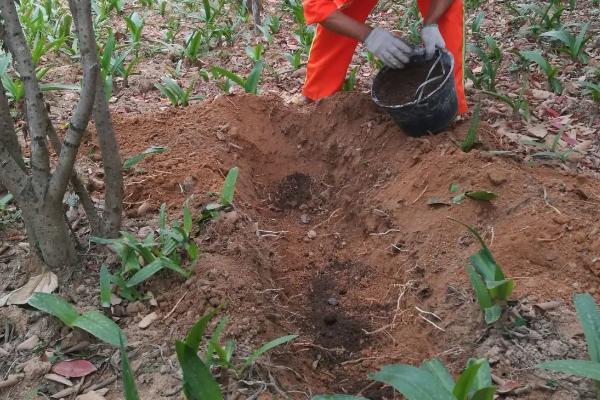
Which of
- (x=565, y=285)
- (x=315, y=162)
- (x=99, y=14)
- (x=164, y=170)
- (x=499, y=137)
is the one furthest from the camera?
(x=99, y=14)

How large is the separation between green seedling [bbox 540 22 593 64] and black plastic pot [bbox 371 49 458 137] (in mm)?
1130

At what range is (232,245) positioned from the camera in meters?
2.28

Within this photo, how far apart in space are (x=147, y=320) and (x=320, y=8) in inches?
74.0

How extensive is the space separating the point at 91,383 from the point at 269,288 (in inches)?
28.3

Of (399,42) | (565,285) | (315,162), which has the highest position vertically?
(399,42)

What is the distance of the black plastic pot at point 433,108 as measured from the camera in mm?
2740

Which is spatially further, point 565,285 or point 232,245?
point 232,245

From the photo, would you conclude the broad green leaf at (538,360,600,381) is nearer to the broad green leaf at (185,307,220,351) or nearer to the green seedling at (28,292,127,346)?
the broad green leaf at (185,307,220,351)

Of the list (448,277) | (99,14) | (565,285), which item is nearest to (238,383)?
(448,277)

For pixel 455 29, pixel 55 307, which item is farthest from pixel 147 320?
pixel 455 29

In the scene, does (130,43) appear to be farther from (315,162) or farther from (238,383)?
(238,383)

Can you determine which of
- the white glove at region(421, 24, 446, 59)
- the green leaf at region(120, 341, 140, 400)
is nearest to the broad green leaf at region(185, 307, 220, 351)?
the green leaf at region(120, 341, 140, 400)

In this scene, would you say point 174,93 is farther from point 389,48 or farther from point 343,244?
point 343,244

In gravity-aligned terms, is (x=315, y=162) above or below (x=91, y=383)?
below
